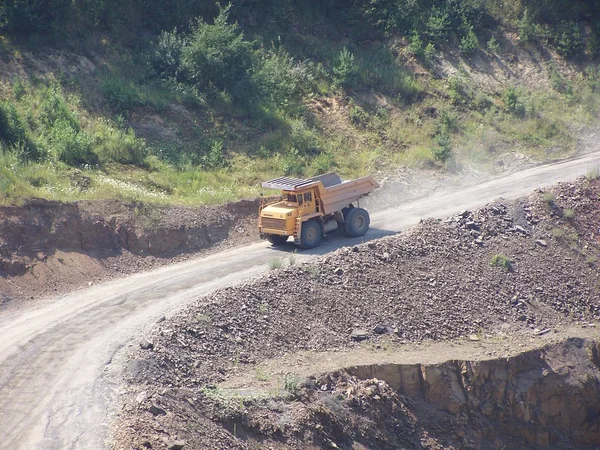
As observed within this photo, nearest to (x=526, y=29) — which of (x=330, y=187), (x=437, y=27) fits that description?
(x=437, y=27)

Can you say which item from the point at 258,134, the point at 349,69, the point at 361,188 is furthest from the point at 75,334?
the point at 349,69

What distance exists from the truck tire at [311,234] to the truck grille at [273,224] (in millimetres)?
642

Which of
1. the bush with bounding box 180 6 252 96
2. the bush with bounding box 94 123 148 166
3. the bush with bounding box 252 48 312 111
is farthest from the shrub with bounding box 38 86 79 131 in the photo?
the bush with bounding box 252 48 312 111

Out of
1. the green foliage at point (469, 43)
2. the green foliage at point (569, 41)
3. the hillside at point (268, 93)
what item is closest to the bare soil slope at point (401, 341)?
the hillside at point (268, 93)

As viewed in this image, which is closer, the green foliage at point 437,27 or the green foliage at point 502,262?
the green foliage at point 502,262

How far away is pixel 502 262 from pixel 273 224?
23.3ft

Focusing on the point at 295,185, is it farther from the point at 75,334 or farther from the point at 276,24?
the point at 276,24

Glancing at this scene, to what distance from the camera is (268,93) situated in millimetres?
33375

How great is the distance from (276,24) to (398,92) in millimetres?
7272

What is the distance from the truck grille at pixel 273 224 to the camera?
23.7 meters

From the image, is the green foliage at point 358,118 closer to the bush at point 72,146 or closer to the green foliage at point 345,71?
the green foliage at point 345,71

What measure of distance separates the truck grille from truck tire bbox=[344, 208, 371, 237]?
2.30 m

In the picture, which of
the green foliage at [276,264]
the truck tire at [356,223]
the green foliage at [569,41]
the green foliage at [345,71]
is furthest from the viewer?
the green foliage at [569,41]

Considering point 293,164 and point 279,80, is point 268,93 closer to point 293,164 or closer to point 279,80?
point 279,80
